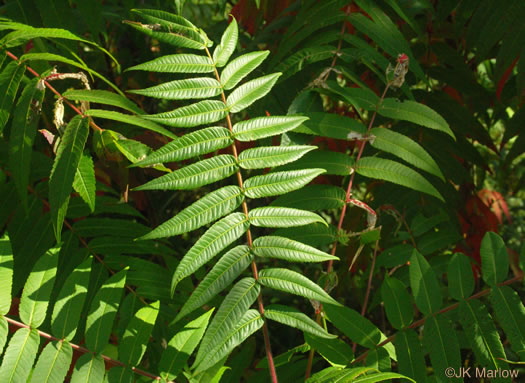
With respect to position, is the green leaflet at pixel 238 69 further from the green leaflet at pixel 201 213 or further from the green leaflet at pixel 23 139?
the green leaflet at pixel 23 139

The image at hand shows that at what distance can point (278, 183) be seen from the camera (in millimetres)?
929

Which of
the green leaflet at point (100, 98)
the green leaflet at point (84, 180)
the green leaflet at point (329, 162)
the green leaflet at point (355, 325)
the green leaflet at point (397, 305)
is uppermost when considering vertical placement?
the green leaflet at point (329, 162)

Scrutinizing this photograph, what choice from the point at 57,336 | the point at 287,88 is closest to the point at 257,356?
the point at 287,88

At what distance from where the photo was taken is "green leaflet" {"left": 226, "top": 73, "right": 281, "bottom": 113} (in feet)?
3.22

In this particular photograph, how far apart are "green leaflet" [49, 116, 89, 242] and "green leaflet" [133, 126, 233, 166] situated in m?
0.12

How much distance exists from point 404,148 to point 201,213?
0.49m

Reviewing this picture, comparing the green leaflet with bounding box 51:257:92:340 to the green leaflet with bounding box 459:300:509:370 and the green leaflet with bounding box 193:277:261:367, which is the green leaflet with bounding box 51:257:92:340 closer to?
the green leaflet with bounding box 193:277:261:367

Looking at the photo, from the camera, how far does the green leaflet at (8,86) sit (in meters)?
0.94

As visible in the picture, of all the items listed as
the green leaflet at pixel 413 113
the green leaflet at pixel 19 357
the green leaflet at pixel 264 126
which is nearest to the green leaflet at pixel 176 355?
the green leaflet at pixel 19 357

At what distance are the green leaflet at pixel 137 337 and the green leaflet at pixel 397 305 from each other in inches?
17.2

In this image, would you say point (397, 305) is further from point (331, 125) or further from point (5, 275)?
point (5, 275)

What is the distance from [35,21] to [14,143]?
473 mm

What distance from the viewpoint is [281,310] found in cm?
94

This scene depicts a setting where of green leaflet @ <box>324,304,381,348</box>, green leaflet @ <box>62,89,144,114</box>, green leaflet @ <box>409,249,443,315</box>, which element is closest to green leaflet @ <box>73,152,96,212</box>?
green leaflet @ <box>62,89,144,114</box>
